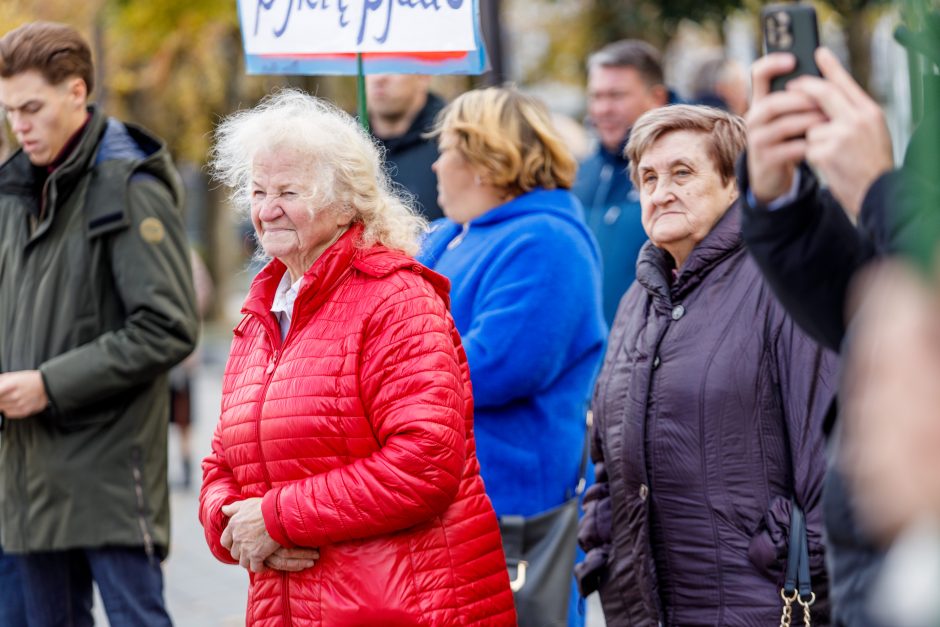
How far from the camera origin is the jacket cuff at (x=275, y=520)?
9.77 feet

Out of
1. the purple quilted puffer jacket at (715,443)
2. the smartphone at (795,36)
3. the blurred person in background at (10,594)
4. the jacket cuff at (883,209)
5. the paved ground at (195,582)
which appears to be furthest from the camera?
the paved ground at (195,582)

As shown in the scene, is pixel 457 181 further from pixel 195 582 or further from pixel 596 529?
pixel 195 582

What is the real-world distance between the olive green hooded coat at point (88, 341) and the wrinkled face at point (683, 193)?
165 centimetres

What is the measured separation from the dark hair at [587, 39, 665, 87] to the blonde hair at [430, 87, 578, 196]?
1893 mm

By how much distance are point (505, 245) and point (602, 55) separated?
240 centimetres

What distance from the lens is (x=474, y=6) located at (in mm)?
3959

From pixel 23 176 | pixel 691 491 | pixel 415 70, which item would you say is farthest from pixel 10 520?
pixel 691 491

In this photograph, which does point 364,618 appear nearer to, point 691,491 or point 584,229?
point 691,491

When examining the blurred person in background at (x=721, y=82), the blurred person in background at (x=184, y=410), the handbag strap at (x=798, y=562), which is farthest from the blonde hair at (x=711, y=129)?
the blurred person in background at (x=184, y=410)

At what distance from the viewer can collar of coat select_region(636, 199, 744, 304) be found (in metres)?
3.26

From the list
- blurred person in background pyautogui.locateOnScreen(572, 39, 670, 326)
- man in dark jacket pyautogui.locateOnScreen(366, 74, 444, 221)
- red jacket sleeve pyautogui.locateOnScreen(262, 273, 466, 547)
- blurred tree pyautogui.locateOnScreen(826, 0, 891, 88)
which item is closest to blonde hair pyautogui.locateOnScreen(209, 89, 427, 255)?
red jacket sleeve pyautogui.locateOnScreen(262, 273, 466, 547)

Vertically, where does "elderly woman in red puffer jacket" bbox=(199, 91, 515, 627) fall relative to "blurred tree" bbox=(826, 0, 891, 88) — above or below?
below

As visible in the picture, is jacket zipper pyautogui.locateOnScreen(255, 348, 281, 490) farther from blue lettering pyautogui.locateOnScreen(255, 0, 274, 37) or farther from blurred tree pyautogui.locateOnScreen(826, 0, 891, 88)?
blurred tree pyautogui.locateOnScreen(826, 0, 891, 88)

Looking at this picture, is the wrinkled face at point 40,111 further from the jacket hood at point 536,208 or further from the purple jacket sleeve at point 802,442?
the purple jacket sleeve at point 802,442
